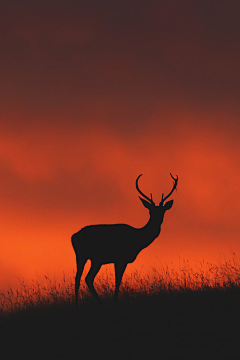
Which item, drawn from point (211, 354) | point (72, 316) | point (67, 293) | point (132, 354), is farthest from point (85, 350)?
point (67, 293)

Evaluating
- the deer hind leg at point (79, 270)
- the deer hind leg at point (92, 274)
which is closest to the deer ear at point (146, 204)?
the deer hind leg at point (92, 274)

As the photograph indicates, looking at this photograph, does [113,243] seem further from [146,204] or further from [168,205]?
[168,205]

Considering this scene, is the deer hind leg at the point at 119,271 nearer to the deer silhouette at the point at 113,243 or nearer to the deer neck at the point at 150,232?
the deer silhouette at the point at 113,243

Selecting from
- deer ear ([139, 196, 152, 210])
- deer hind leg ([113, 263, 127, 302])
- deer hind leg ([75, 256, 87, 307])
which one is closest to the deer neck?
deer ear ([139, 196, 152, 210])

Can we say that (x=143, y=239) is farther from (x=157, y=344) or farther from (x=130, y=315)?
(x=157, y=344)

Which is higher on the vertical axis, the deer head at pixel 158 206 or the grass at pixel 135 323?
the deer head at pixel 158 206

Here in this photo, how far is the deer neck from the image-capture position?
12867mm

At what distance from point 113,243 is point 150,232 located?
101 cm

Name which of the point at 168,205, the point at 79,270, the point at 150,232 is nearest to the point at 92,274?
the point at 79,270

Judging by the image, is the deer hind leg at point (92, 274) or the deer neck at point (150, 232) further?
the deer neck at point (150, 232)

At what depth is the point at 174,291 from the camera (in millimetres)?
12062

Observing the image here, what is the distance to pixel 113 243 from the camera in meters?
12.8

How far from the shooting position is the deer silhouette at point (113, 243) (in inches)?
501

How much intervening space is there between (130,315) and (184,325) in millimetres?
1293
